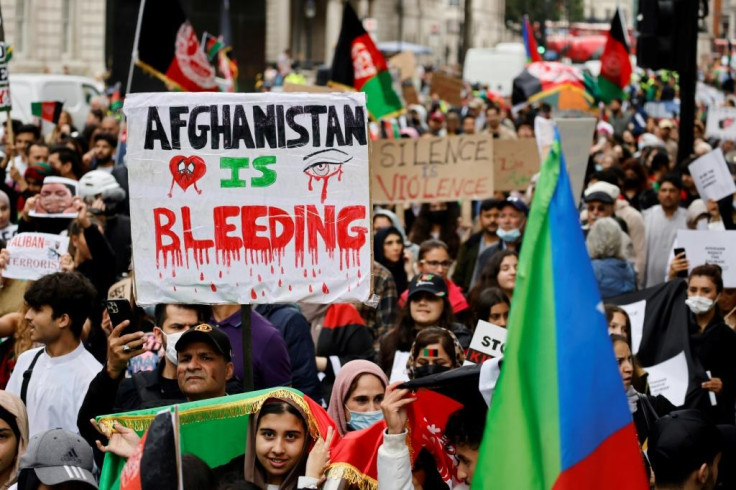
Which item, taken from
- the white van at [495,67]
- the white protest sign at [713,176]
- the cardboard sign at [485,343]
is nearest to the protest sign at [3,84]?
the white protest sign at [713,176]

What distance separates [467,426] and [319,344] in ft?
11.2

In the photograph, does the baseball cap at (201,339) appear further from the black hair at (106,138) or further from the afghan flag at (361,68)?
the afghan flag at (361,68)

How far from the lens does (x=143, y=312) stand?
784 centimetres

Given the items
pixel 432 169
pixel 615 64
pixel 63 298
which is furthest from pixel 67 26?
pixel 63 298

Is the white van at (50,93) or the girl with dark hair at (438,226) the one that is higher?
the white van at (50,93)

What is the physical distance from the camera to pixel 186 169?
550 centimetres

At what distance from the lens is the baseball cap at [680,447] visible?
4.86m

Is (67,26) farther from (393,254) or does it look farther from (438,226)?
(393,254)

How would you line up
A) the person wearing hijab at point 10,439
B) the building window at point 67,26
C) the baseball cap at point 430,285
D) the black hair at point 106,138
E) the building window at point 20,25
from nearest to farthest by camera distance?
1. the person wearing hijab at point 10,439
2. the baseball cap at point 430,285
3. the black hair at point 106,138
4. the building window at point 20,25
5. the building window at point 67,26

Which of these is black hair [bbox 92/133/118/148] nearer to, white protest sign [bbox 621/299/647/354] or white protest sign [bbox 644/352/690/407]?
white protest sign [bbox 621/299/647/354]

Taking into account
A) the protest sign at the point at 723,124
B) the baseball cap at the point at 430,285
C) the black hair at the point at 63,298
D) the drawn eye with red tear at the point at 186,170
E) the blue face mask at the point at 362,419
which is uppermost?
the drawn eye with red tear at the point at 186,170

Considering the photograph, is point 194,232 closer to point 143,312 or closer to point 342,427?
point 342,427

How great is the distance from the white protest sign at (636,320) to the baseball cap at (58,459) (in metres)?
4.19

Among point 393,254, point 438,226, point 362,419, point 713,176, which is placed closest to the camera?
point 362,419
